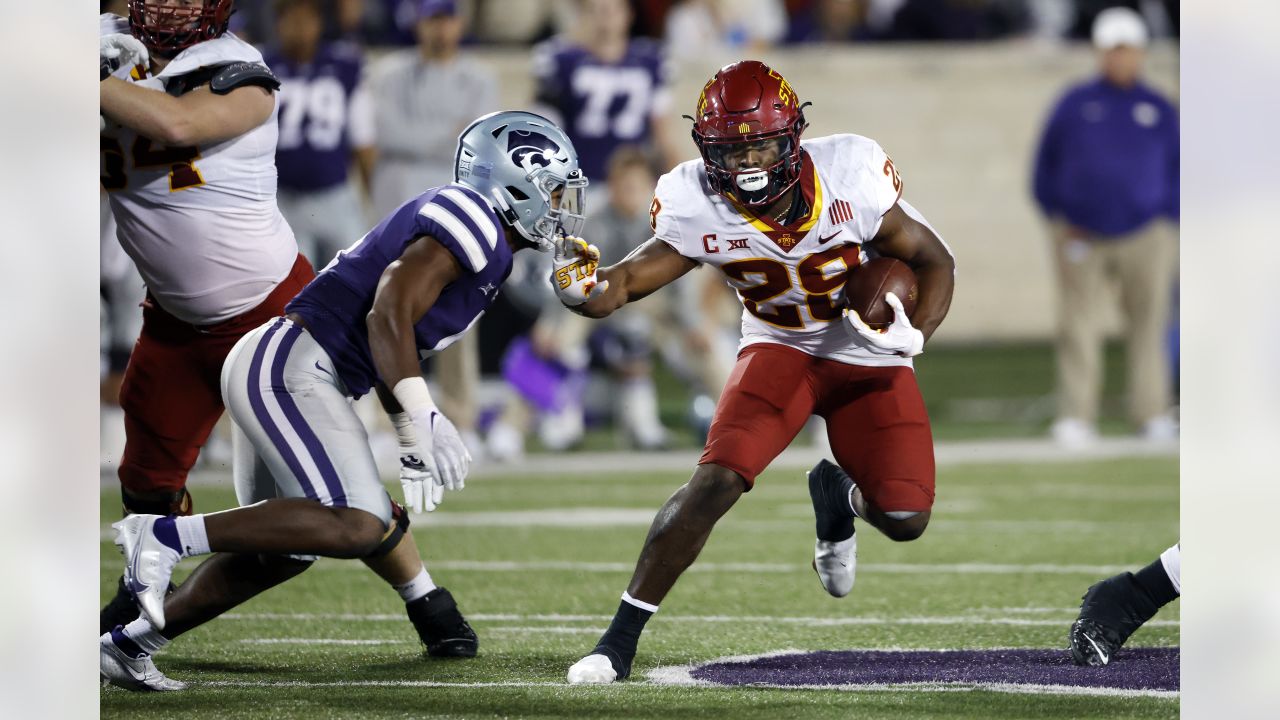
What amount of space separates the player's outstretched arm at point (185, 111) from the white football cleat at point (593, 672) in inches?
53.8

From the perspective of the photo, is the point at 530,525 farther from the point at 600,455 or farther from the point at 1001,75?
the point at 1001,75

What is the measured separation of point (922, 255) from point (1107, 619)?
0.89 meters

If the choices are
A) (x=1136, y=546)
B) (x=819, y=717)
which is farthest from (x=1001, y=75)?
(x=819, y=717)

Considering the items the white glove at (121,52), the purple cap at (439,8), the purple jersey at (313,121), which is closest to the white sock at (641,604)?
the white glove at (121,52)

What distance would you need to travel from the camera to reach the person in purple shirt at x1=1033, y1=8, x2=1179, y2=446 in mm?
7992

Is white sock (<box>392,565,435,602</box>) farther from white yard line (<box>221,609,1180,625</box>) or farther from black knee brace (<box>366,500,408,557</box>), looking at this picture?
white yard line (<box>221,609,1180,625</box>)

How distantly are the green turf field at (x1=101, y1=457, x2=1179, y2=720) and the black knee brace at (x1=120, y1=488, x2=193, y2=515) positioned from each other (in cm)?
33

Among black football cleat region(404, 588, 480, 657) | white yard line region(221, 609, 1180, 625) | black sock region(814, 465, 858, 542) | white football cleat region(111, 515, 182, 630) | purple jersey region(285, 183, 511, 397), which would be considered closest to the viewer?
white football cleat region(111, 515, 182, 630)

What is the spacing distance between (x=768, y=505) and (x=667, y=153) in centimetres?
207

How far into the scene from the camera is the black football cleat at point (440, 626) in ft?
12.3

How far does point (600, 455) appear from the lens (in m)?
7.76

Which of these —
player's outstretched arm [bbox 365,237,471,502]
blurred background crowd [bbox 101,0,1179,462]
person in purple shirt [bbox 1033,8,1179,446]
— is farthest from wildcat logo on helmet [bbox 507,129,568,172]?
person in purple shirt [bbox 1033,8,1179,446]

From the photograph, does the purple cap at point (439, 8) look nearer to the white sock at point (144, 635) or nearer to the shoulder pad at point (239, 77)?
the shoulder pad at point (239, 77)

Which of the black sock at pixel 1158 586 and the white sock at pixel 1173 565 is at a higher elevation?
the white sock at pixel 1173 565
